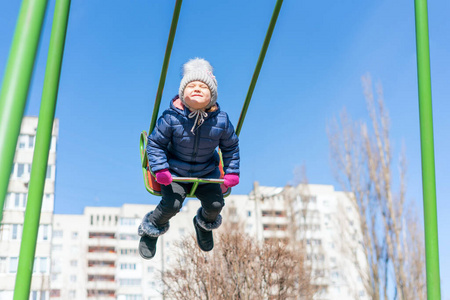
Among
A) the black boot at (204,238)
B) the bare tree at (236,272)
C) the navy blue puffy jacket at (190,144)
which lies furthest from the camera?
the bare tree at (236,272)

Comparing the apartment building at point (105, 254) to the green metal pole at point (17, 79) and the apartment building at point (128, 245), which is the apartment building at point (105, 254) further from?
the green metal pole at point (17, 79)

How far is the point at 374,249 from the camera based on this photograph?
52.5ft

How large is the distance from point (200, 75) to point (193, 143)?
0.43m

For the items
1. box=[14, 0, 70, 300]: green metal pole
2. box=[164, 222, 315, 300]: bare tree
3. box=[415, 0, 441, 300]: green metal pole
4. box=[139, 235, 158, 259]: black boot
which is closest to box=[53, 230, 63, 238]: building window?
box=[164, 222, 315, 300]: bare tree

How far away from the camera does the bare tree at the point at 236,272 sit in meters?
11.1

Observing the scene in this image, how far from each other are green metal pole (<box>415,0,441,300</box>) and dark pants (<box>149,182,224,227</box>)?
136cm

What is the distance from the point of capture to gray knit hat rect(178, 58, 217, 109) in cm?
326

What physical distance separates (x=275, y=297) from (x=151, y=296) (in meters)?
37.1

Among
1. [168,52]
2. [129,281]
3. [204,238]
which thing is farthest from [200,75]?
[129,281]

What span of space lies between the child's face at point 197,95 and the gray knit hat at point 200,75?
0.08 feet

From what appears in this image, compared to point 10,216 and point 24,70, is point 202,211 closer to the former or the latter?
point 24,70

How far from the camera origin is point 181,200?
3.58m

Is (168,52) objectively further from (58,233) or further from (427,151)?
(58,233)

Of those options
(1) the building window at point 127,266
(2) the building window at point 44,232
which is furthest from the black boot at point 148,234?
(1) the building window at point 127,266
